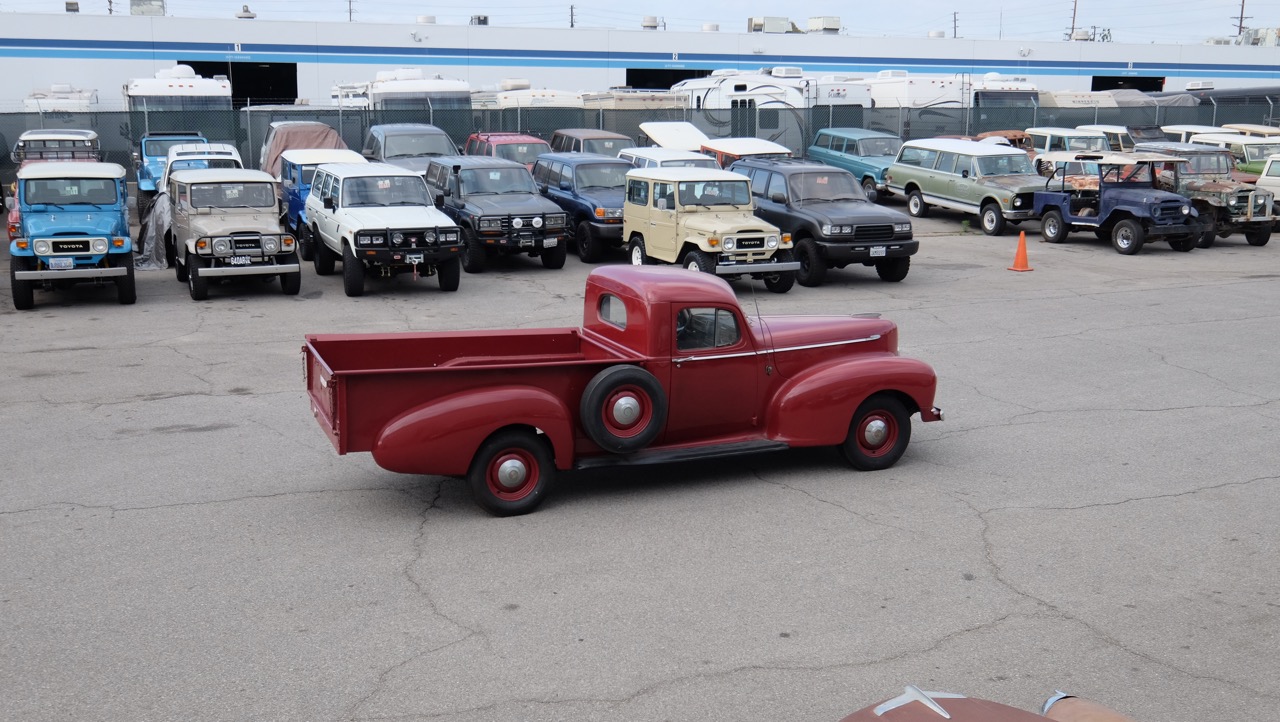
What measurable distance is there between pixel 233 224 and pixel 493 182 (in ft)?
16.1

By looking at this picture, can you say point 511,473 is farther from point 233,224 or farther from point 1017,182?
point 1017,182

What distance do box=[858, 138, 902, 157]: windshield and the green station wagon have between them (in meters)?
1.74

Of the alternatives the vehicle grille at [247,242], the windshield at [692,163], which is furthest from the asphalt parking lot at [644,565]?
the windshield at [692,163]

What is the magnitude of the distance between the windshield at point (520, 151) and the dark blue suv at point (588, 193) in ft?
5.21

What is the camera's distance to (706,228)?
1670 cm

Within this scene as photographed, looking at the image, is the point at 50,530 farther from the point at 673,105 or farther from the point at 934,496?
the point at 673,105

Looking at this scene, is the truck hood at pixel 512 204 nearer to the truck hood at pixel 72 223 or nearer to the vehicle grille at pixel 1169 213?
the truck hood at pixel 72 223

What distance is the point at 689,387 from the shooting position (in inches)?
320

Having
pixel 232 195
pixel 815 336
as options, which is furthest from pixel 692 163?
pixel 815 336

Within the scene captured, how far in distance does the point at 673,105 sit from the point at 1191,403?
82.9 feet

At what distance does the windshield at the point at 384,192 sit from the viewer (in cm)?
1723

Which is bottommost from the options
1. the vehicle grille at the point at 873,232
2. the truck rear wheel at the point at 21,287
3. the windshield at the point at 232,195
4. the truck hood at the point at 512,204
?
the truck rear wheel at the point at 21,287

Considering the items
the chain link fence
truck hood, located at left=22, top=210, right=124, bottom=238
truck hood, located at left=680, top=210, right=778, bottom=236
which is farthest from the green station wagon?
truck hood, located at left=22, top=210, right=124, bottom=238

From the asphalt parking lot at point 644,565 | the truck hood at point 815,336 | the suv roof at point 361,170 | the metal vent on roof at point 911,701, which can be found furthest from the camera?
the suv roof at point 361,170
